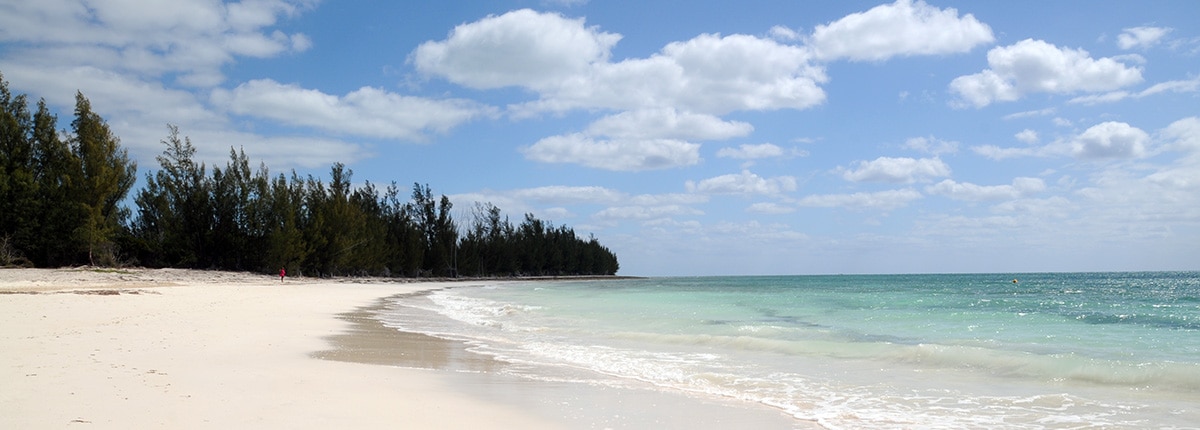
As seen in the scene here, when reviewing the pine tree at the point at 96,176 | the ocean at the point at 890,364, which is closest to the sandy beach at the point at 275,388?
the ocean at the point at 890,364

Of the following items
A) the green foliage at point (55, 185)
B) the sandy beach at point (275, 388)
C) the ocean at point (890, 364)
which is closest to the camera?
the sandy beach at point (275, 388)

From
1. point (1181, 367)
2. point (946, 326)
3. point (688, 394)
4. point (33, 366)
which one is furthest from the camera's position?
point (946, 326)

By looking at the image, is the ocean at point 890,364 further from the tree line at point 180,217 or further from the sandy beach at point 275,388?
the tree line at point 180,217

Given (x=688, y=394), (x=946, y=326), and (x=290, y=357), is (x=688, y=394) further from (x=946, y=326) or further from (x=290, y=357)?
(x=946, y=326)

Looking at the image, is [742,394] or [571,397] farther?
[742,394]

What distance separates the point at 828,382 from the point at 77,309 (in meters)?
12.5

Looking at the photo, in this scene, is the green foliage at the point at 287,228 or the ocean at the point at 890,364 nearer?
the ocean at the point at 890,364

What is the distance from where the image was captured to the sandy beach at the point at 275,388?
4.69 m

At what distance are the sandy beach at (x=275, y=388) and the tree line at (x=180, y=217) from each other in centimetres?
2577

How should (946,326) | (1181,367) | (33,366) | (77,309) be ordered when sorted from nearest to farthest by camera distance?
(33,366), (1181,367), (77,309), (946,326)

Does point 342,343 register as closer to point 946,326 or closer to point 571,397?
point 571,397

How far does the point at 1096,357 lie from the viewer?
9391mm

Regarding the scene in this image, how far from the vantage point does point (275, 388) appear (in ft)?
19.1

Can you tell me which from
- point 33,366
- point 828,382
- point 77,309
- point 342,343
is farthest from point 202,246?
point 828,382
